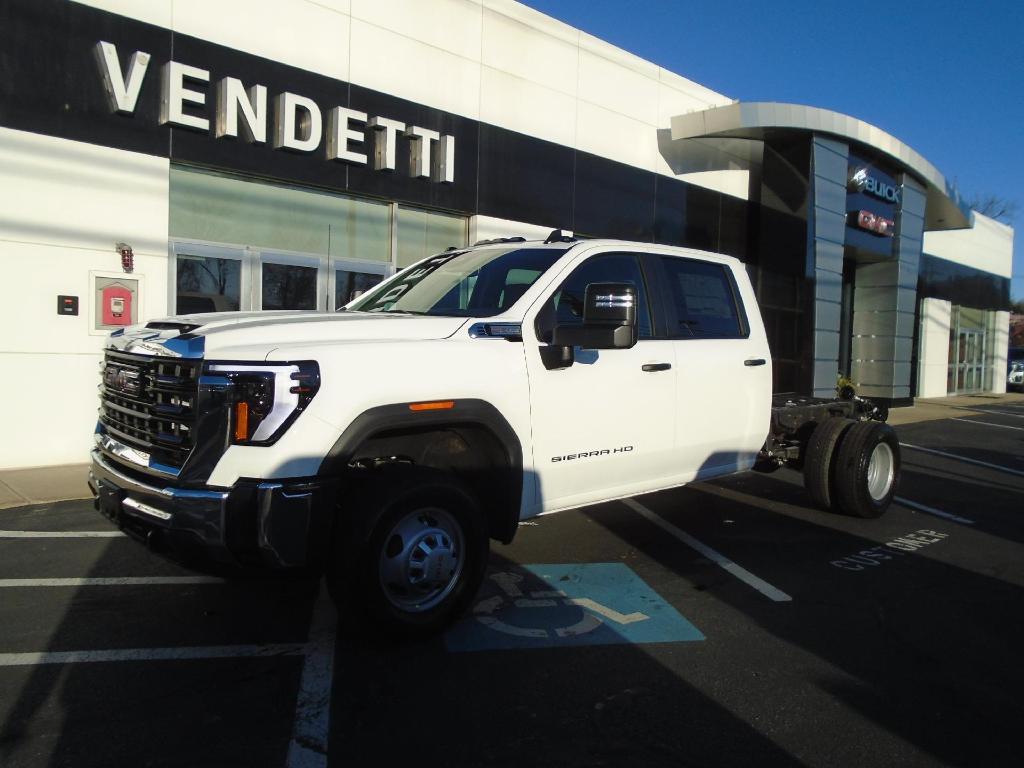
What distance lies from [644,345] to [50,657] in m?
3.56

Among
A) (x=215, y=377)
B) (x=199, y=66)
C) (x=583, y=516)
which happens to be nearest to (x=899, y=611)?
(x=583, y=516)

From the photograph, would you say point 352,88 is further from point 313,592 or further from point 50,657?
point 50,657

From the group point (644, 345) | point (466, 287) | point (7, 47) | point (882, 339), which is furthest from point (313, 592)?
point (882, 339)

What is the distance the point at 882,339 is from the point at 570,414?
63.6 feet

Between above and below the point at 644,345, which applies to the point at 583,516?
below

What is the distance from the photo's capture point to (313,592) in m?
4.74

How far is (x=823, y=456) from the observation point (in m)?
6.61

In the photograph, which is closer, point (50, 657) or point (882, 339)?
point (50, 657)

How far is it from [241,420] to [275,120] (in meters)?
7.74

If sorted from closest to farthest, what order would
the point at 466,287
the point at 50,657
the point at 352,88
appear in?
the point at 50,657 → the point at 466,287 → the point at 352,88

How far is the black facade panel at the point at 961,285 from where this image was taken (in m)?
25.2

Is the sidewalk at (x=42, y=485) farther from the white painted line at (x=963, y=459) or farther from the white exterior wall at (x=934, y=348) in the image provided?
the white exterior wall at (x=934, y=348)

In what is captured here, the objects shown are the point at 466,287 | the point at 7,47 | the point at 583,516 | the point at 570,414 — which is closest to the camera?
the point at 570,414

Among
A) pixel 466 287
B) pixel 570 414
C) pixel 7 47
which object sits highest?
pixel 7 47
